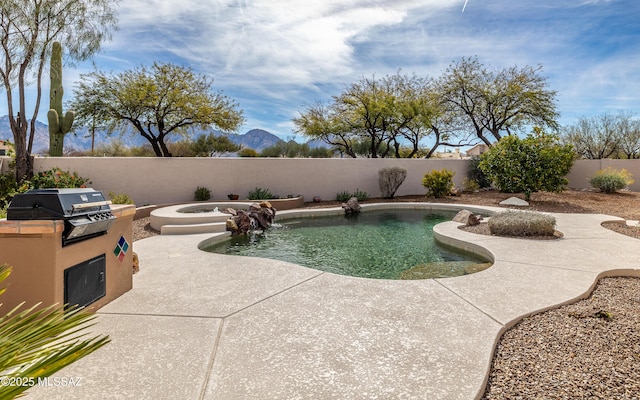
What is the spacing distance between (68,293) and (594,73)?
17.4m

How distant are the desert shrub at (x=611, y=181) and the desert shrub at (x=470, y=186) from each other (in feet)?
16.8

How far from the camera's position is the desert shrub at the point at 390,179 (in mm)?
14859

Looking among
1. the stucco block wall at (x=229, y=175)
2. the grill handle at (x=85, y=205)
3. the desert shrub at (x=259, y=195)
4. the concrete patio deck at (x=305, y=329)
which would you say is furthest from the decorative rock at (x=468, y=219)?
the grill handle at (x=85, y=205)

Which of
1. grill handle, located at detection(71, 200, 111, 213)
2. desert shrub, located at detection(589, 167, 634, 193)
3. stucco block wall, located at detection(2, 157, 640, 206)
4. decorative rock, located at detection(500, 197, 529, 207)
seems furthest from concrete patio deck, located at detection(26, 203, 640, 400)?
desert shrub, located at detection(589, 167, 634, 193)

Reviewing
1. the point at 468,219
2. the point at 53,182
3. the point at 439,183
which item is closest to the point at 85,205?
the point at 468,219

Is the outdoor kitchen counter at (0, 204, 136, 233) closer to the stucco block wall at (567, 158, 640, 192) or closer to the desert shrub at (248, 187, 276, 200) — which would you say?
the desert shrub at (248, 187, 276, 200)

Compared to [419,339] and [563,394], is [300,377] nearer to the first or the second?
[419,339]

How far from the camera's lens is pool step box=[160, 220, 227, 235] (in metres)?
7.40

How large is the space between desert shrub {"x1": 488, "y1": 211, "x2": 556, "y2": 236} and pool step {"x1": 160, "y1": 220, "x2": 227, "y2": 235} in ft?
20.0

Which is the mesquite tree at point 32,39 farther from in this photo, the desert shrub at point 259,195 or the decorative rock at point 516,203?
the decorative rock at point 516,203

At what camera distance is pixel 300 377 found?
85.7 inches

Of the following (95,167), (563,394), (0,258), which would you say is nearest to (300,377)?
(563,394)

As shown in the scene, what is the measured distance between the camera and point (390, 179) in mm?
14914

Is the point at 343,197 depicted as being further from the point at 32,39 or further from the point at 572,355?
the point at 32,39
